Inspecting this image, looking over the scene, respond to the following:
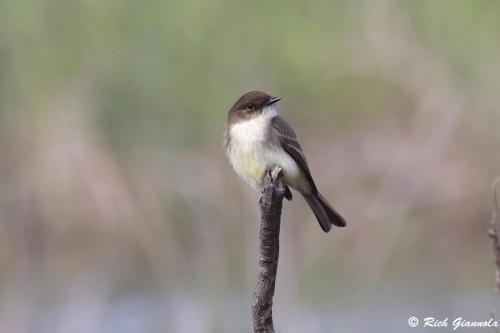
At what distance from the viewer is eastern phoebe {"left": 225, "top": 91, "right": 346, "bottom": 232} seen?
4617mm

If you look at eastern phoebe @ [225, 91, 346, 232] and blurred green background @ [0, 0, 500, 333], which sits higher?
blurred green background @ [0, 0, 500, 333]

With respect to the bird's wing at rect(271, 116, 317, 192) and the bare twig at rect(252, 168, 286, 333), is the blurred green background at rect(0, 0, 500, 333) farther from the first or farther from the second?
the bare twig at rect(252, 168, 286, 333)

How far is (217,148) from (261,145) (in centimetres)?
332

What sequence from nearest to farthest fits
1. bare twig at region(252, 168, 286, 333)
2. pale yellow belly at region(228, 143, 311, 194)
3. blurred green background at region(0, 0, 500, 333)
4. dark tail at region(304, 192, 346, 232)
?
bare twig at region(252, 168, 286, 333) → pale yellow belly at region(228, 143, 311, 194) → dark tail at region(304, 192, 346, 232) → blurred green background at region(0, 0, 500, 333)

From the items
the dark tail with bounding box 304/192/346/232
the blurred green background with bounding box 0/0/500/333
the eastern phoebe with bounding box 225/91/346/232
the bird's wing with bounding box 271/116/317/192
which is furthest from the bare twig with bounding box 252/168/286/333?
the blurred green background with bounding box 0/0/500/333

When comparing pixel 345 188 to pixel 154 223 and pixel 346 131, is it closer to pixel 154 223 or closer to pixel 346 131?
pixel 346 131

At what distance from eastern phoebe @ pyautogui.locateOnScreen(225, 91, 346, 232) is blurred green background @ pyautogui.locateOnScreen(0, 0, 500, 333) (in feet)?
8.55

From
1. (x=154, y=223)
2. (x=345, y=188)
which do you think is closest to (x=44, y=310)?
(x=154, y=223)

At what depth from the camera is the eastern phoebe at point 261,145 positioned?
15.1 ft

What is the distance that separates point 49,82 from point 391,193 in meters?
2.10

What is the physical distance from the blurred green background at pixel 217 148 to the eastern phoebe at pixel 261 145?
8.55ft

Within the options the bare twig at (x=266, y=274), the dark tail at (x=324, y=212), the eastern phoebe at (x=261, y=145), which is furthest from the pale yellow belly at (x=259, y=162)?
the bare twig at (x=266, y=274)

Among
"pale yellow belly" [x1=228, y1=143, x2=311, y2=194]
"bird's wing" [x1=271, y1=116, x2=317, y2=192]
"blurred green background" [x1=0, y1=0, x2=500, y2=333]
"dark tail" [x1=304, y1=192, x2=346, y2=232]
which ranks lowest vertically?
"dark tail" [x1=304, y1=192, x2=346, y2=232]

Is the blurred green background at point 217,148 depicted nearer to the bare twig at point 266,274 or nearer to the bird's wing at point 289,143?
the bird's wing at point 289,143
